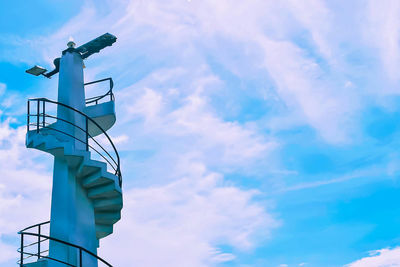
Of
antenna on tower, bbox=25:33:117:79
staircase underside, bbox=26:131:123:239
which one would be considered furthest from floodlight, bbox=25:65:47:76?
staircase underside, bbox=26:131:123:239

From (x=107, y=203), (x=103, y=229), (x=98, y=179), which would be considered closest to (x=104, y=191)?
(x=98, y=179)

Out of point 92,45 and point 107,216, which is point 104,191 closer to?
point 107,216

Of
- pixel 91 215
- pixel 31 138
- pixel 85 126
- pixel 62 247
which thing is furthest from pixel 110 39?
pixel 62 247

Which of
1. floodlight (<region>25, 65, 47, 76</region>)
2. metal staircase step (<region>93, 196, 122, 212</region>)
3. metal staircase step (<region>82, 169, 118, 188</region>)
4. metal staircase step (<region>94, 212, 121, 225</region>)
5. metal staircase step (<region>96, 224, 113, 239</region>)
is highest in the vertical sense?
floodlight (<region>25, 65, 47, 76</region>)

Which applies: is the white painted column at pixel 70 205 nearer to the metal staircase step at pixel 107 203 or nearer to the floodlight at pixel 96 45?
the metal staircase step at pixel 107 203

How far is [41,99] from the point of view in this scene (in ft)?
45.9

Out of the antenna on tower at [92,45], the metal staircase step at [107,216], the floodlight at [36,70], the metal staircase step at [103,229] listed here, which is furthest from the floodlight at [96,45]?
the metal staircase step at [103,229]

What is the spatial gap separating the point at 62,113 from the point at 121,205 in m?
3.46

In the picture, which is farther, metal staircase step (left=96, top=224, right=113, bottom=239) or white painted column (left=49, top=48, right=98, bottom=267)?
metal staircase step (left=96, top=224, right=113, bottom=239)

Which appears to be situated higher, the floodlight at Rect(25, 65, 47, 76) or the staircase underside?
the floodlight at Rect(25, 65, 47, 76)

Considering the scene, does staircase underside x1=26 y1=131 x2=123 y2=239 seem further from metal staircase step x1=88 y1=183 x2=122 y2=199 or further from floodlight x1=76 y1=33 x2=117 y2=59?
floodlight x1=76 y1=33 x2=117 y2=59

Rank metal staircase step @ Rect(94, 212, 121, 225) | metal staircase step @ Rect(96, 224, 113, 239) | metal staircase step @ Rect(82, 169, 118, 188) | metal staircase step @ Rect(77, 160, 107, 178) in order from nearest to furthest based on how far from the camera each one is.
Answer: metal staircase step @ Rect(77, 160, 107, 178)
metal staircase step @ Rect(82, 169, 118, 188)
metal staircase step @ Rect(94, 212, 121, 225)
metal staircase step @ Rect(96, 224, 113, 239)

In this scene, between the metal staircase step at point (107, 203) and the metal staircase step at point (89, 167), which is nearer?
the metal staircase step at point (89, 167)

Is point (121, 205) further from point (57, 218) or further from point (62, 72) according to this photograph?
point (62, 72)
